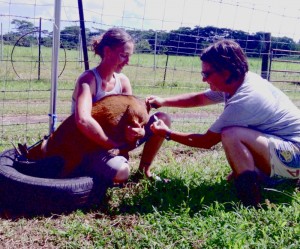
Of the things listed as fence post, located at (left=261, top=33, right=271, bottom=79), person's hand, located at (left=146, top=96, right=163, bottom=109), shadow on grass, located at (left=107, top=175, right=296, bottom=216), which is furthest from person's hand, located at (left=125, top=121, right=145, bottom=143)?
fence post, located at (left=261, top=33, right=271, bottom=79)

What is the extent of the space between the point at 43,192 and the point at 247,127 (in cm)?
172

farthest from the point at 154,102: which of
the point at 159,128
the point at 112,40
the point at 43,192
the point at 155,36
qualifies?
the point at 155,36

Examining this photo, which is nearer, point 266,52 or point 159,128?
point 159,128

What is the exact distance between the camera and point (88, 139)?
11.6ft

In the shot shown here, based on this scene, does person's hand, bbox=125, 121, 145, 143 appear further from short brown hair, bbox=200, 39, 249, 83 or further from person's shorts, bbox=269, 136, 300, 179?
person's shorts, bbox=269, 136, 300, 179

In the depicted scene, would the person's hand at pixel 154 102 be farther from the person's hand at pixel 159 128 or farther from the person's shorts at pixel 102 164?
the person's shorts at pixel 102 164

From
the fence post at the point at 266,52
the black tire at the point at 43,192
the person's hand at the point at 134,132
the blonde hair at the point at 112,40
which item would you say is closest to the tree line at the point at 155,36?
the fence post at the point at 266,52

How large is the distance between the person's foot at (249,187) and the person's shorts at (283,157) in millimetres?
215

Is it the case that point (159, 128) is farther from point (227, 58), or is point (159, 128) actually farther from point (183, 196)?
point (227, 58)

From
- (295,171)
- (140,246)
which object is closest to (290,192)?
(295,171)

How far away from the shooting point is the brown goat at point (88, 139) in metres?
3.55

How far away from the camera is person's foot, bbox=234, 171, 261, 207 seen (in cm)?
336

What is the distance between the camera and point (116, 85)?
3.92 m

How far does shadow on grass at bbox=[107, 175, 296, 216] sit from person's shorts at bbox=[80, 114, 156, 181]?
0.29 meters
